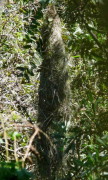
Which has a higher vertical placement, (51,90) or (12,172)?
(51,90)

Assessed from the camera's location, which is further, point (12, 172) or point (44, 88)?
point (44, 88)

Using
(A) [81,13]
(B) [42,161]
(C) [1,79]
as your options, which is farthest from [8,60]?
(A) [81,13]

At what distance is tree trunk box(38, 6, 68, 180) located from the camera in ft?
10.9

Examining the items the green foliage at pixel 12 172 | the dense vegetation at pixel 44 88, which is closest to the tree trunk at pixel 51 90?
the dense vegetation at pixel 44 88

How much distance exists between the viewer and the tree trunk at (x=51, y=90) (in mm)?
3326

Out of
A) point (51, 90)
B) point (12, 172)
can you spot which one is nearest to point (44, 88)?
point (51, 90)

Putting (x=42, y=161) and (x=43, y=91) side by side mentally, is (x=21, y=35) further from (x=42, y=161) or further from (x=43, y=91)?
(x=42, y=161)

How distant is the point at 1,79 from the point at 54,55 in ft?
2.23

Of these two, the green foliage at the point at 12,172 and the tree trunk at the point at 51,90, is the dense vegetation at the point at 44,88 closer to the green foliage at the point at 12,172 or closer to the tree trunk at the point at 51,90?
the tree trunk at the point at 51,90

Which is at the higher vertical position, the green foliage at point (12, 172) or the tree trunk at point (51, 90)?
the tree trunk at point (51, 90)

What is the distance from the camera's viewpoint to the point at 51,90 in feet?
11.5

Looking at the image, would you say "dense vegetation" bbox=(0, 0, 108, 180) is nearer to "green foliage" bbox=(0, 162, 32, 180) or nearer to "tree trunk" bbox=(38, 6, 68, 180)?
"tree trunk" bbox=(38, 6, 68, 180)

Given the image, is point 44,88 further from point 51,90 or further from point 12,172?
point 12,172

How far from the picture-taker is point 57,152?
3.29 m
